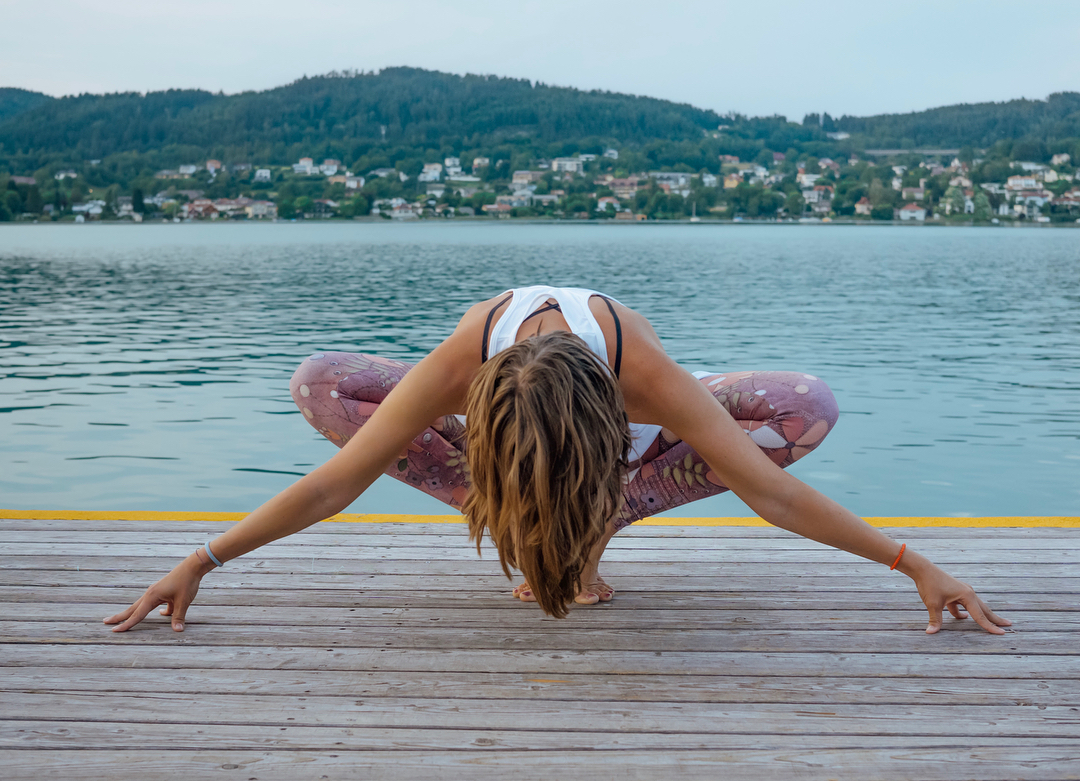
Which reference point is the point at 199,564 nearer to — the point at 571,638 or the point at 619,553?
the point at 571,638

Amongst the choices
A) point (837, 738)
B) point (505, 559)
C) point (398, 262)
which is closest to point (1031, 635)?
point (837, 738)

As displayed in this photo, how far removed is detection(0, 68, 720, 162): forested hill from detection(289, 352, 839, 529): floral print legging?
302ft

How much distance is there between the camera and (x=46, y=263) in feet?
101

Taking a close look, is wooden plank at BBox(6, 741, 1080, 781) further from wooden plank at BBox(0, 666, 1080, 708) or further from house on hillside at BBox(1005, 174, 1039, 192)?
house on hillside at BBox(1005, 174, 1039, 192)

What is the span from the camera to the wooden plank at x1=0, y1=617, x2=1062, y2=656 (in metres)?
1.83

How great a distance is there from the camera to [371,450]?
Answer: 5.38ft

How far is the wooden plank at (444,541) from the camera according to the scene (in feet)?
8.13

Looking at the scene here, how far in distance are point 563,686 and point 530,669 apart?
0.32ft

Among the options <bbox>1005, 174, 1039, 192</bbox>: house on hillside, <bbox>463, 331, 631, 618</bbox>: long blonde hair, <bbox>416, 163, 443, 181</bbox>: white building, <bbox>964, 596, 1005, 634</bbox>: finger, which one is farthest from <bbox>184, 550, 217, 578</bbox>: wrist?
<bbox>1005, 174, 1039, 192</bbox>: house on hillside

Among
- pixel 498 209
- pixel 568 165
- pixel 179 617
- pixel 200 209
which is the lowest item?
pixel 179 617

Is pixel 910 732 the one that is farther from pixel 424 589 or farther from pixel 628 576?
pixel 424 589

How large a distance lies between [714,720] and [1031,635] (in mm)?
859

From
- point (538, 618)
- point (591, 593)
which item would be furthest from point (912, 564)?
point (538, 618)

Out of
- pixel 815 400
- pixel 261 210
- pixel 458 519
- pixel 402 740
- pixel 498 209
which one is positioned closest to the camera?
pixel 402 740
